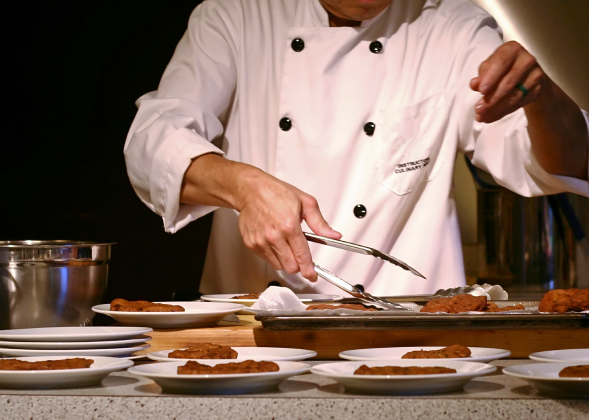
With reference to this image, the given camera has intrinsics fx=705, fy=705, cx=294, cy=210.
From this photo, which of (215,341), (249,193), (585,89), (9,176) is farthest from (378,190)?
(9,176)

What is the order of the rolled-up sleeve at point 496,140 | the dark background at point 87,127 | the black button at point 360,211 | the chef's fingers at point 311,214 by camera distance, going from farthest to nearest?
the dark background at point 87,127 → the black button at point 360,211 → the rolled-up sleeve at point 496,140 → the chef's fingers at point 311,214

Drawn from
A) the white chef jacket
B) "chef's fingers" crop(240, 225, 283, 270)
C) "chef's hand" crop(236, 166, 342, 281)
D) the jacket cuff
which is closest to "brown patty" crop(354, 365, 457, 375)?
"chef's hand" crop(236, 166, 342, 281)

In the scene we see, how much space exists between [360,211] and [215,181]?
49 cm

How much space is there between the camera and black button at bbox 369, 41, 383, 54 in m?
1.99

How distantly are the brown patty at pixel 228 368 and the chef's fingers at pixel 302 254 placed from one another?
62 centimetres

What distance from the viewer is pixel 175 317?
1157 millimetres

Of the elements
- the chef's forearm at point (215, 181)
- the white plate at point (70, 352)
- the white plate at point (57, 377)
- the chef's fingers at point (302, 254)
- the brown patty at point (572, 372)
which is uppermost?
the chef's forearm at point (215, 181)

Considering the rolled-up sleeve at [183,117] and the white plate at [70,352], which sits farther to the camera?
the rolled-up sleeve at [183,117]

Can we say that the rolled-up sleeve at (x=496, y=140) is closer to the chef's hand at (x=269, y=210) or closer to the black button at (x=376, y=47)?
the black button at (x=376, y=47)

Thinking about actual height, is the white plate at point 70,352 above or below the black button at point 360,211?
below

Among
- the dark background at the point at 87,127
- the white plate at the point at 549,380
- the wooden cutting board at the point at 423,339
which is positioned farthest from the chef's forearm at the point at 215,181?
the dark background at the point at 87,127

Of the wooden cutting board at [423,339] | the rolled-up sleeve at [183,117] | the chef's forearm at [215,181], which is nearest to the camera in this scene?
the wooden cutting board at [423,339]

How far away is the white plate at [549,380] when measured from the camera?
2.22ft

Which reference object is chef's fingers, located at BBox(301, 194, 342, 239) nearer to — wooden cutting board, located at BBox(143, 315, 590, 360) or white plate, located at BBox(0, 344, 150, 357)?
wooden cutting board, located at BBox(143, 315, 590, 360)
